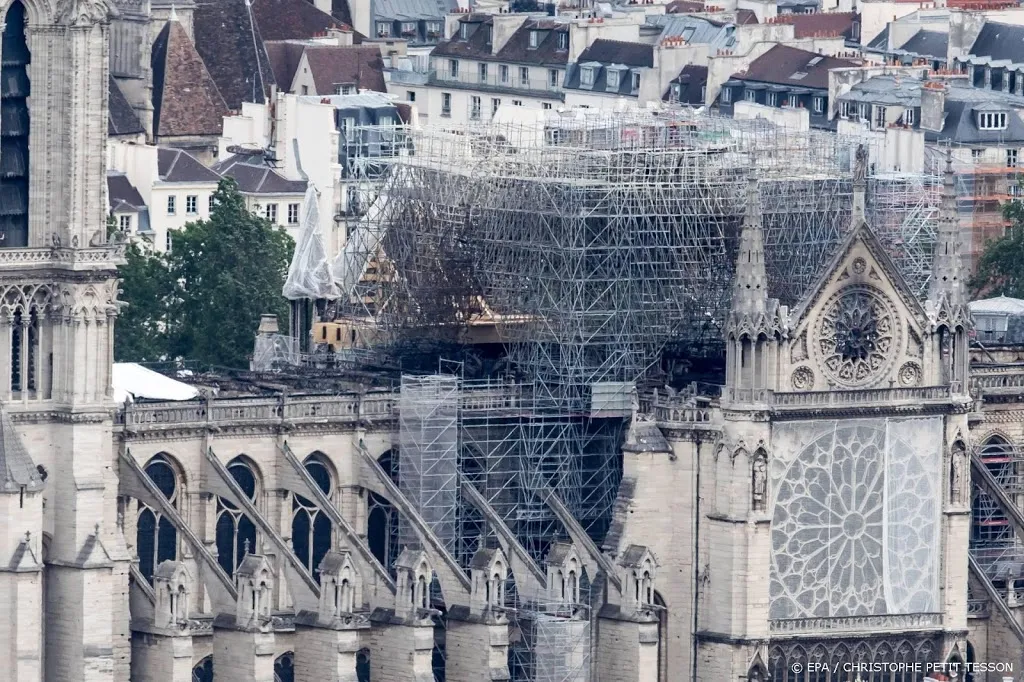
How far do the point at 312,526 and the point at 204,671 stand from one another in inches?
302

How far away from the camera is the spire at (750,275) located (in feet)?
646

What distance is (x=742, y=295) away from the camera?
19675 centimetres

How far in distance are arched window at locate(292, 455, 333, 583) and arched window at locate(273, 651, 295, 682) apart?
408cm

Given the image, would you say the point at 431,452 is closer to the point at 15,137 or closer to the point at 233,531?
the point at 233,531

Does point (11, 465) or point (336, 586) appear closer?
point (11, 465)

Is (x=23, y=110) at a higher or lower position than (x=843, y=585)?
higher

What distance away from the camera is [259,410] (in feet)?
645

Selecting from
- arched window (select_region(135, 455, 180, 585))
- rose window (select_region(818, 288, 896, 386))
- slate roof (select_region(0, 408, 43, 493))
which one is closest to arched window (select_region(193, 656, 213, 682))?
arched window (select_region(135, 455, 180, 585))

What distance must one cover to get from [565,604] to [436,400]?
750 centimetres

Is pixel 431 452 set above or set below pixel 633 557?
above

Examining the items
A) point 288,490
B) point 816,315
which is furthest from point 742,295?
point 288,490

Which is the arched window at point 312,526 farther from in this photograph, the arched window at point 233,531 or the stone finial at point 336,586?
the stone finial at point 336,586

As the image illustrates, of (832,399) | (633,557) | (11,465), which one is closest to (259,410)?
(633,557)

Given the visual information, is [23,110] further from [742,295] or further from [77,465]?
[742,295]
